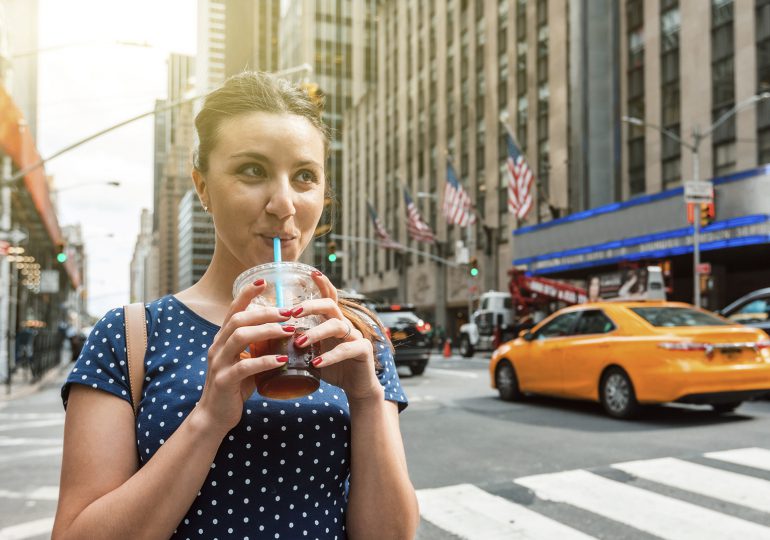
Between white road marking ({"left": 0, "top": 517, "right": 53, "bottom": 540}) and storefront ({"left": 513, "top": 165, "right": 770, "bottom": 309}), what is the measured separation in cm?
1989

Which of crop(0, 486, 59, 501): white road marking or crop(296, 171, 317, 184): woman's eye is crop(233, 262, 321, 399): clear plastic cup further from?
crop(0, 486, 59, 501): white road marking

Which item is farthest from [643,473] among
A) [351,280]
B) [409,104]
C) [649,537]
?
[351,280]

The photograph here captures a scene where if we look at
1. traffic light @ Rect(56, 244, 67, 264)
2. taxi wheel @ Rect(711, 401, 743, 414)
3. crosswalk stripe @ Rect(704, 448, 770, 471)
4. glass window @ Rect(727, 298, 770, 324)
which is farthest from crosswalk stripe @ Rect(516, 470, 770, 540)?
traffic light @ Rect(56, 244, 67, 264)

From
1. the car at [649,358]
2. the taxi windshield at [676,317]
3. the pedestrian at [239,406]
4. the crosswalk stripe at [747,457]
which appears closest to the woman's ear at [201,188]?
the pedestrian at [239,406]

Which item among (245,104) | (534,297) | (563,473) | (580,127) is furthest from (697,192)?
(245,104)

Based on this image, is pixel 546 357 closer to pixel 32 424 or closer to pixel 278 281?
pixel 32 424

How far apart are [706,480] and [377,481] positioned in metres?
5.32

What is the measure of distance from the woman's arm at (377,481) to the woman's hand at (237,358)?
32 cm

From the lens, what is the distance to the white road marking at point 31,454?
7961 millimetres

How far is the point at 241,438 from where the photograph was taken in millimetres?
1517

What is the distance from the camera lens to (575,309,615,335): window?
10023mm

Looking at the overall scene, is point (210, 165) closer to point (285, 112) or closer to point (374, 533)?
point (285, 112)

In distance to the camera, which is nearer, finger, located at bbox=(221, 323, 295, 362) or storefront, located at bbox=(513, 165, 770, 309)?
finger, located at bbox=(221, 323, 295, 362)

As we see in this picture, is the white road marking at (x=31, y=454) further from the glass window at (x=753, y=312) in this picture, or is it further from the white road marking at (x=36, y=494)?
the glass window at (x=753, y=312)
